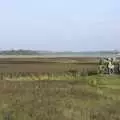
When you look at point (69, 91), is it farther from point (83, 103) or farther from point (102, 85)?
point (83, 103)

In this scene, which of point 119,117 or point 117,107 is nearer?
point 119,117

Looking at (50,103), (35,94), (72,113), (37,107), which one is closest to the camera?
(72,113)

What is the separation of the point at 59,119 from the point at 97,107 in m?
4.26

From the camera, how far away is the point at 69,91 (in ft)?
87.8

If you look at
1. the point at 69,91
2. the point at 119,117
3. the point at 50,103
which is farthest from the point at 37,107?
the point at 69,91

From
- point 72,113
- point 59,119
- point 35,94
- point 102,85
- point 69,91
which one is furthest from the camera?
point 102,85

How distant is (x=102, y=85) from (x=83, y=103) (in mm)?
9579

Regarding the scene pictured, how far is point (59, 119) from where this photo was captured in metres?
15.4

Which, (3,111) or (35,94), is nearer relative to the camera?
(3,111)

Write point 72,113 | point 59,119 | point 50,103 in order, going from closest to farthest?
point 59,119, point 72,113, point 50,103

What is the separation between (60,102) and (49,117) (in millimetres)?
5191

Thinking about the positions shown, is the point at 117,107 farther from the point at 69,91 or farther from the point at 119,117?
the point at 69,91

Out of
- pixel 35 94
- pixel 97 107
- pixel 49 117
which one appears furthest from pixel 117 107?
pixel 35 94

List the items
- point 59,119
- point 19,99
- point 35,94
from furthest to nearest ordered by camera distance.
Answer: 1. point 35,94
2. point 19,99
3. point 59,119
